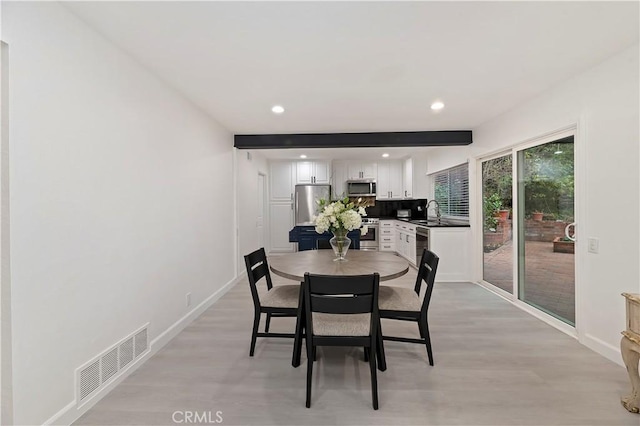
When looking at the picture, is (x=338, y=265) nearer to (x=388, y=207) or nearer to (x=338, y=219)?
(x=338, y=219)

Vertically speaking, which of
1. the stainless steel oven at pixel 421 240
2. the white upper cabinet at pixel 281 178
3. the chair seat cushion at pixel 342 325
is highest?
the white upper cabinet at pixel 281 178

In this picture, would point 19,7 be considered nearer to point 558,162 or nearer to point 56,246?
point 56,246

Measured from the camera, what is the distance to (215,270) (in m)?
3.71

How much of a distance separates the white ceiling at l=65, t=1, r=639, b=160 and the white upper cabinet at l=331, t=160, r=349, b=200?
12.8ft

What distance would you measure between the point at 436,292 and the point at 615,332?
6.21 ft

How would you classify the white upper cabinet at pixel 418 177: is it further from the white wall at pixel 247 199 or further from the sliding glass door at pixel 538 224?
the white wall at pixel 247 199

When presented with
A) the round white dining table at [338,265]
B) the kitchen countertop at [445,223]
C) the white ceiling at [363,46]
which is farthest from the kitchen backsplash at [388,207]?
the round white dining table at [338,265]

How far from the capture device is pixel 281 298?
2.43m

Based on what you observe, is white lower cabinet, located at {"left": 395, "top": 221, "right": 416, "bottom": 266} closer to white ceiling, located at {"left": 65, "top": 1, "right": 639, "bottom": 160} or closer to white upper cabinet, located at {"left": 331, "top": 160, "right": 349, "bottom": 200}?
white upper cabinet, located at {"left": 331, "top": 160, "right": 349, "bottom": 200}

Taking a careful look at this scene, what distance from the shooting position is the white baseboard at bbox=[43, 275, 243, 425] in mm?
1609

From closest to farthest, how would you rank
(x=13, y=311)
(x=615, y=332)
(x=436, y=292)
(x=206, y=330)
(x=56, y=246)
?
(x=13, y=311)
(x=56, y=246)
(x=615, y=332)
(x=206, y=330)
(x=436, y=292)

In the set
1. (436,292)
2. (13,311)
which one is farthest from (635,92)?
(13,311)

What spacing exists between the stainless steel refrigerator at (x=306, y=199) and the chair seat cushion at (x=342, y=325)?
4.96 m

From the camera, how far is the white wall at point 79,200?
139 cm
